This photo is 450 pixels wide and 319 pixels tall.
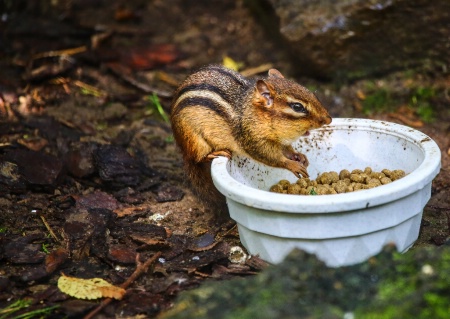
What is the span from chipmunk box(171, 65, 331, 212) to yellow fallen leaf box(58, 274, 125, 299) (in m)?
1.17

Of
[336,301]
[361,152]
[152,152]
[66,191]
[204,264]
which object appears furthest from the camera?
[152,152]

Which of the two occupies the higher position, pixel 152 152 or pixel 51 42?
pixel 51 42

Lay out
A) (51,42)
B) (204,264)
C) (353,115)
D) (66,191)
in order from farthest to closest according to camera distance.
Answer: (51,42) < (353,115) < (66,191) < (204,264)

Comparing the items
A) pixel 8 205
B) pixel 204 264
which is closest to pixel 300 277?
pixel 204 264

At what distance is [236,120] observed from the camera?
4.88m

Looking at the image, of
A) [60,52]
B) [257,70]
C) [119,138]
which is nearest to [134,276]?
[119,138]

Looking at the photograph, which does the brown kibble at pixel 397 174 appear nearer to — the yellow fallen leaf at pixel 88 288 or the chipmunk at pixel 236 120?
the chipmunk at pixel 236 120

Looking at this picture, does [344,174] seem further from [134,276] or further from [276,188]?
[134,276]

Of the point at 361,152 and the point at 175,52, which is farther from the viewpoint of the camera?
the point at 175,52

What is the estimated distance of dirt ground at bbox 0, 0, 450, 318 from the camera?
14.1 ft

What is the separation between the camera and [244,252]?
4.45 meters

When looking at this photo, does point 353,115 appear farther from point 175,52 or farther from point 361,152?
point 175,52

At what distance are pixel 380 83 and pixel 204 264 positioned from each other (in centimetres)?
315

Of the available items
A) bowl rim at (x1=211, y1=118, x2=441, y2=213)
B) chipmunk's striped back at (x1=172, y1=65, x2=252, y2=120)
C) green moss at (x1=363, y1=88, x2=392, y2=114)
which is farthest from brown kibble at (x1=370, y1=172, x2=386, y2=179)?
green moss at (x1=363, y1=88, x2=392, y2=114)
